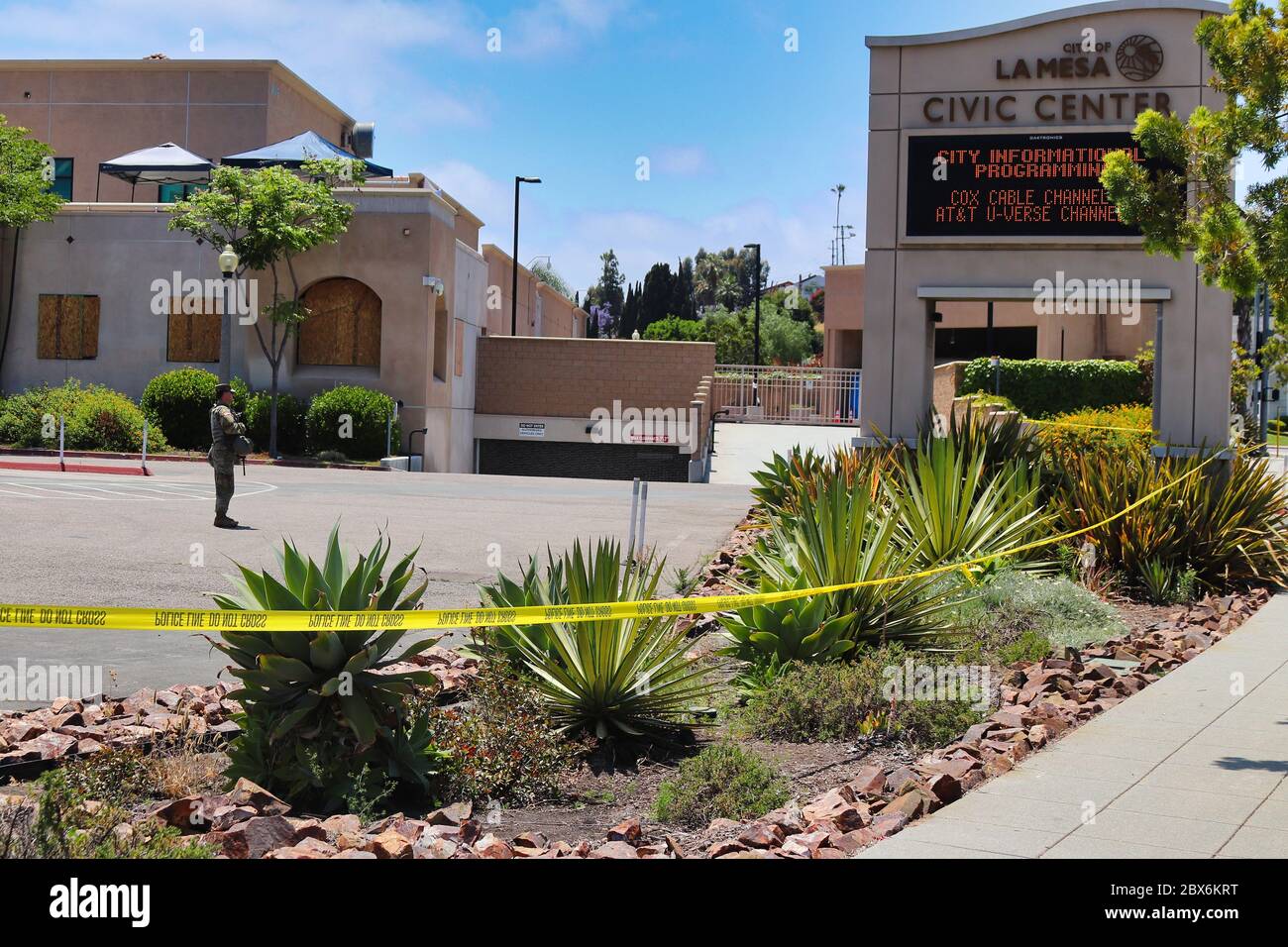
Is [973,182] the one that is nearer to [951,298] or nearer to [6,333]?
[951,298]

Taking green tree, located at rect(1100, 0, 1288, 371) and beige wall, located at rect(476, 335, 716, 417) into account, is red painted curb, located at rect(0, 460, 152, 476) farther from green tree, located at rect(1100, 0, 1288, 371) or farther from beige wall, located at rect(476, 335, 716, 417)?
green tree, located at rect(1100, 0, 1288, 371)

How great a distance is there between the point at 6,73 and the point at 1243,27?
45.4 m

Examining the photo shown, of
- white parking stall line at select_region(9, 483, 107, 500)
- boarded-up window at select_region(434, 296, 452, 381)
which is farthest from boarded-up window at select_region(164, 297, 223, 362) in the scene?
white parking stall line at select_region(9, 483, 107, 500)

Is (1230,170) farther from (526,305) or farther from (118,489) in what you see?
(526,305)

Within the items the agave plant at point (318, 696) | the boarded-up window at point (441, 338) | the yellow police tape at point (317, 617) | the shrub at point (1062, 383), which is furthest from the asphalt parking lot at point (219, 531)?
the boarded-up window at point (441, 338)

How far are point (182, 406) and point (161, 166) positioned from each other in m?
8.37

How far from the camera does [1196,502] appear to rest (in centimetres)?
1305

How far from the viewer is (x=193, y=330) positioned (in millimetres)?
34562

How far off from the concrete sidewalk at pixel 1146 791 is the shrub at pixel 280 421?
2716 centimetres

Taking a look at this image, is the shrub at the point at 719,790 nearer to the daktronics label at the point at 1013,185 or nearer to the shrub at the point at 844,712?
the shrub at the point at 844,712

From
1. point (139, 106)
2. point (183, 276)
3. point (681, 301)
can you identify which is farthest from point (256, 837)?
point (681, 301)

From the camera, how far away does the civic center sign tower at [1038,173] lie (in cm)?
1520

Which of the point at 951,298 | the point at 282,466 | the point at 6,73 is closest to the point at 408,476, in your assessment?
the point at 282,466

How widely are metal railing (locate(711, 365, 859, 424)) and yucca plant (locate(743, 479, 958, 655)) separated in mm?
34388
